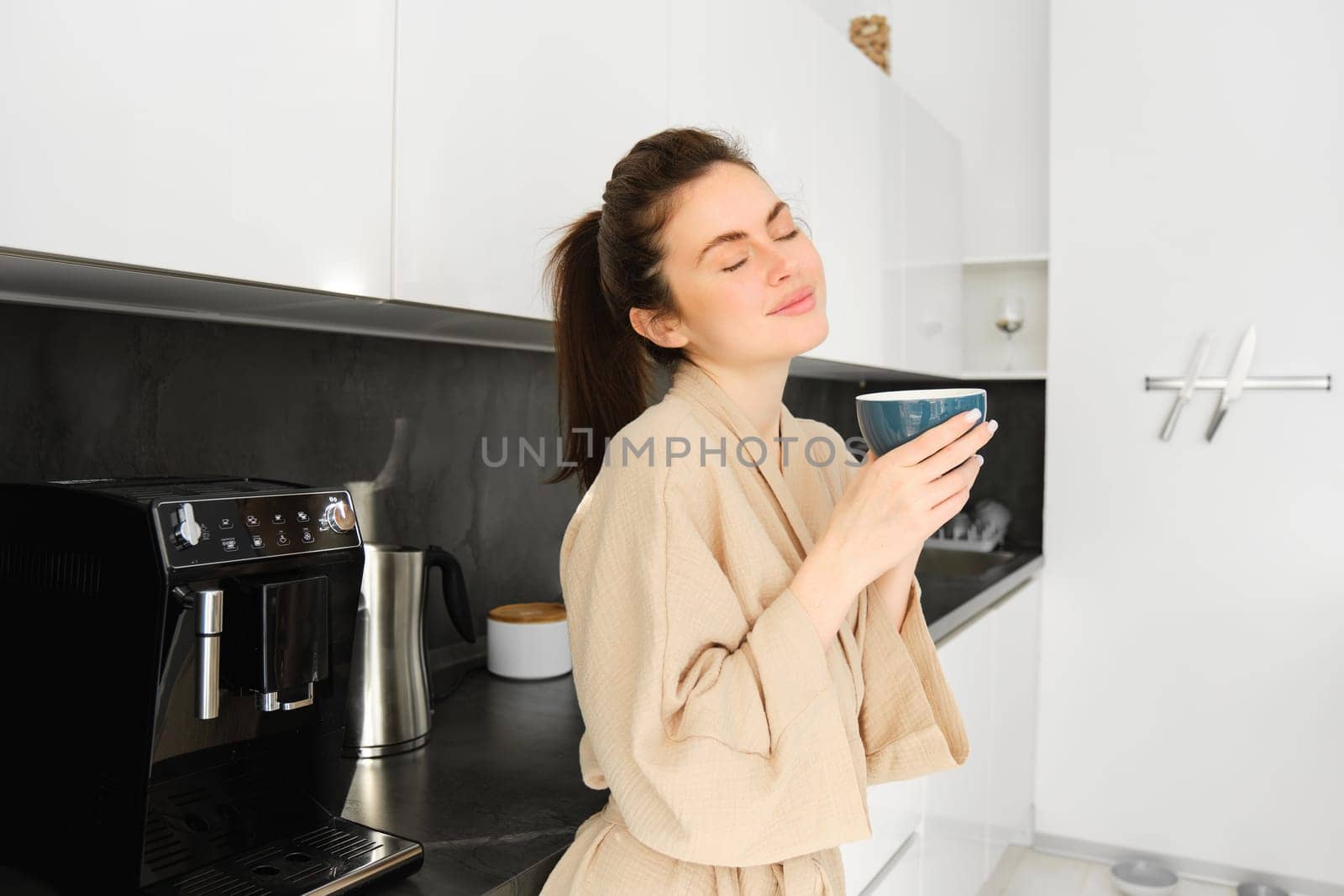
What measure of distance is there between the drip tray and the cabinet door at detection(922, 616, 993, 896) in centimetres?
132

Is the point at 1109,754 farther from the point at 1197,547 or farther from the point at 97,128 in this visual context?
the point at 97,128

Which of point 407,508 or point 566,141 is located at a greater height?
point 566,141

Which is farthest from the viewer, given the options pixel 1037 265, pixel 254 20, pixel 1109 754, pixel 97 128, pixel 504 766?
pixel 1037 265

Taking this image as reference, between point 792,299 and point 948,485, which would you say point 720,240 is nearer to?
point 792,299

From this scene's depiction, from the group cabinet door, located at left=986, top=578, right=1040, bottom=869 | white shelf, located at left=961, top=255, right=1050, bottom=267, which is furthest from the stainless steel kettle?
white shelf, located at left=961, top=255, right=1050, bottom=267

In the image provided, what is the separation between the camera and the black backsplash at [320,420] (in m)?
1.11

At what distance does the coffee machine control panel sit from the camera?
774mm

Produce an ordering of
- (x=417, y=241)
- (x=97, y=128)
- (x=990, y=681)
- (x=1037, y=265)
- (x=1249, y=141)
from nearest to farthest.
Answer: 1. (x=97, y=128)
2. (x=417, y=241)
3. (x=990, y=681)
4. (x=1249, y=141)
5. (x=1037, y=265)

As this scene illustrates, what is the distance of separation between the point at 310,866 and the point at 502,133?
81 cm

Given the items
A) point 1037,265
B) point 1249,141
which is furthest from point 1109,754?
point 1249,141

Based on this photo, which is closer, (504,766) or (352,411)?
(504,766)

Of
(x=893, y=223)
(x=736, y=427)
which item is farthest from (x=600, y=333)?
(x=893, y=223)

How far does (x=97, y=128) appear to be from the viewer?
77cm

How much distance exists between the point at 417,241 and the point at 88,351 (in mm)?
433
